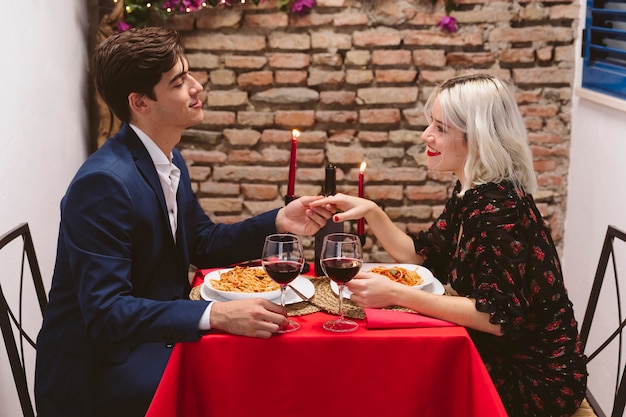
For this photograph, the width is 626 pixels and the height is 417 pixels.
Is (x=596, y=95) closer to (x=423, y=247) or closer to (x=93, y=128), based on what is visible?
(x=423, y=247)

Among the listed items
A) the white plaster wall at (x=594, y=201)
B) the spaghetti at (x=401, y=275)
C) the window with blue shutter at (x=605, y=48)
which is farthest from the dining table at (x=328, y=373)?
the window with blue shutter at (x=605, y=48)

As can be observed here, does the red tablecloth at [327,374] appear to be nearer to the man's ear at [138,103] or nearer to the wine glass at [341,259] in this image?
the wine glass at [341,259]

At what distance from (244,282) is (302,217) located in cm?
33

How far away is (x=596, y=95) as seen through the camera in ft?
9.15

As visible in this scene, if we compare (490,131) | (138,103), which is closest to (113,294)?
(138,103)

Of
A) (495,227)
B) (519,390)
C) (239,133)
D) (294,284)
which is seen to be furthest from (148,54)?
(239,133)

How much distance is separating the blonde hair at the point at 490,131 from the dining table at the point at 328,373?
0.49 m

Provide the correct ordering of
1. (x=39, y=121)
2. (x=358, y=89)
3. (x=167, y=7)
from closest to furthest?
(x=39, y=121), (x=167, y=7), (x=358, y=89)

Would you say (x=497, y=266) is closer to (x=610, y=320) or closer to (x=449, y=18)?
(x=610, y=320)

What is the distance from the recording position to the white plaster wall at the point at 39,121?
2217 mm

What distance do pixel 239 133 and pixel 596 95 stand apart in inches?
59.0

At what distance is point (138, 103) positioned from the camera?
1.86m

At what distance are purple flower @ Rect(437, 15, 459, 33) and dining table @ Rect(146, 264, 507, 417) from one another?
6.24ft

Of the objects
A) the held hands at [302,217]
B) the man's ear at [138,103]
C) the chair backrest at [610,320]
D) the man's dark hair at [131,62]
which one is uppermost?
the man's dark hair at [131,62]
